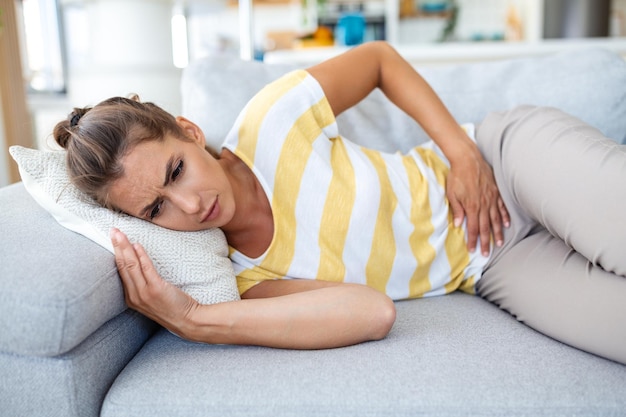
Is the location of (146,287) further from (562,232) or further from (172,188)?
(562,232)

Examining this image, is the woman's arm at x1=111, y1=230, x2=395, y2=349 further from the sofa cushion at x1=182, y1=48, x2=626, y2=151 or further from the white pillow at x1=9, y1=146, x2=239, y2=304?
the sofa cushion at x1=182, y1=48, x2=626, y2=151

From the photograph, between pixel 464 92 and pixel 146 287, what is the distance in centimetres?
105

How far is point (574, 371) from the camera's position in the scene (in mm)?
932

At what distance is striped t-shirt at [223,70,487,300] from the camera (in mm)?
1268

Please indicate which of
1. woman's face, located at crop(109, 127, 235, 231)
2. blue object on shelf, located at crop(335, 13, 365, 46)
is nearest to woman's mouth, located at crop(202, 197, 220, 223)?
woman's face, located at crop(109, 127, 235, 231)

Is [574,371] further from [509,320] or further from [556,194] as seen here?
[556,194]

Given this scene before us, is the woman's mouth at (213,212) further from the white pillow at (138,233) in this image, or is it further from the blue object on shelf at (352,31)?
the blue object on shelf at (352,31)

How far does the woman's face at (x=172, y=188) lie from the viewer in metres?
1.08

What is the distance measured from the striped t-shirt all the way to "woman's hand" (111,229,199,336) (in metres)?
0.23

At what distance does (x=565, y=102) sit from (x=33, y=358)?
4.47ft

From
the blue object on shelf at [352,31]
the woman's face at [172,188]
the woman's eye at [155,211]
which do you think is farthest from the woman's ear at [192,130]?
the blue object on shelf at [352,31]

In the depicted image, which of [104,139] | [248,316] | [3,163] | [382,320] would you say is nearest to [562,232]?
[382,320]

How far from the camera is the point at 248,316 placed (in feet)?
3.38

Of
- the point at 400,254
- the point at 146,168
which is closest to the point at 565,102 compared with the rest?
the point at 400,254
